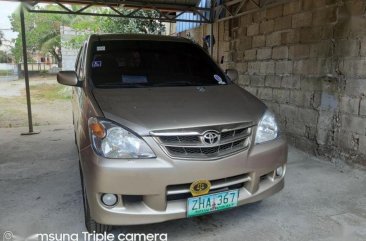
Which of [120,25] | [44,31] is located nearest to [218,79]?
[120,25]

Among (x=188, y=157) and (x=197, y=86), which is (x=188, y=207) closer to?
(x=188, y=157)

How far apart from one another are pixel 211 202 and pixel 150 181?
0.52m

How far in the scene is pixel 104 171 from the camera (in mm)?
2240

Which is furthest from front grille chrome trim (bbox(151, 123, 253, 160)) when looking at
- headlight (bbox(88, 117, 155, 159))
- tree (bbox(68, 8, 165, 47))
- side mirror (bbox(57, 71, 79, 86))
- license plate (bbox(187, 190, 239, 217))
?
tree (bbox(68, 8, 165, 47))

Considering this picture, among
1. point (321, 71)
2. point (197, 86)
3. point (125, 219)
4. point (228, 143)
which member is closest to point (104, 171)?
point (125, 219)

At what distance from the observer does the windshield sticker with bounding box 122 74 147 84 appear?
10.4 feet

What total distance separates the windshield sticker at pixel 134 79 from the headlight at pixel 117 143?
2.85 ft

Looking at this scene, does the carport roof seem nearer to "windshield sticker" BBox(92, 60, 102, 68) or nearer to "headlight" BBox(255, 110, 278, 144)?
"windshield sticker" BBox(92, 60, 102, 68)

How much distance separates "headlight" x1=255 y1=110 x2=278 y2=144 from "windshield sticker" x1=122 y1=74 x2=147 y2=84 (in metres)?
1.20

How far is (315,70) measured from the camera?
192 inches

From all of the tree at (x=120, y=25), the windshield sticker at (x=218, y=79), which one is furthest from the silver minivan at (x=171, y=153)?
the tree at (x=120, y=25)

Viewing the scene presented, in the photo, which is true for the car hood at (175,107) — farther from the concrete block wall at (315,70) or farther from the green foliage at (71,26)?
the green foliage at (71,26)

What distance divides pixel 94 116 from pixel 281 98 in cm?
399

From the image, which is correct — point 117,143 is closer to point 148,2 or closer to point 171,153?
point 171,153
